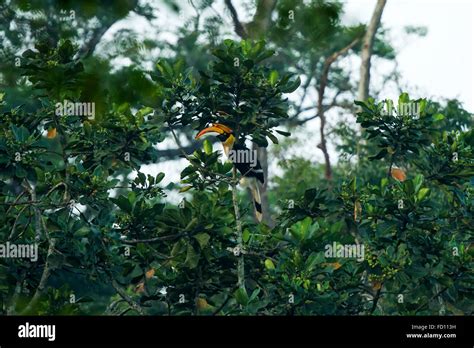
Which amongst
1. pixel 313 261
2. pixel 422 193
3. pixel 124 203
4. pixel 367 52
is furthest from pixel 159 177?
pixel 367 52

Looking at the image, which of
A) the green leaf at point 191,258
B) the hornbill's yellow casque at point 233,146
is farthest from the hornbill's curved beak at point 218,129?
the green leaf at point 191,258

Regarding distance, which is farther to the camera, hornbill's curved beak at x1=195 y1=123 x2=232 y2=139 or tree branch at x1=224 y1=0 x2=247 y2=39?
tree branch at x1=224 y1=0 x2=247 y2=39

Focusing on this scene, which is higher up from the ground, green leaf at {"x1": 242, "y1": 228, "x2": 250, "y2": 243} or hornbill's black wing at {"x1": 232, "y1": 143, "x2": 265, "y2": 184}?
hornbill's black wing at {"x1": 232, "y1": 143, "x2": 265, "y2": 184}

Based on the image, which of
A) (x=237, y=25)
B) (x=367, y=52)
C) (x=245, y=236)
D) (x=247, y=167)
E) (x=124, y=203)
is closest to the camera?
(x=124, y=203)

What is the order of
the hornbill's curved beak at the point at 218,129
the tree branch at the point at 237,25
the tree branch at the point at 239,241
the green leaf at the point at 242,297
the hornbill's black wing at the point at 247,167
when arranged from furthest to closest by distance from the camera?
the tree branch at the point at 237,25
the hornbill's black wing at the point at 247,167
the hornbill's curved beak at the point at 218,129
the tree branch at the point at 239,241
the green leaf at the point at 242,297

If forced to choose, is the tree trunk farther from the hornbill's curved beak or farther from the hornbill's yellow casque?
the hornbill's curved beak

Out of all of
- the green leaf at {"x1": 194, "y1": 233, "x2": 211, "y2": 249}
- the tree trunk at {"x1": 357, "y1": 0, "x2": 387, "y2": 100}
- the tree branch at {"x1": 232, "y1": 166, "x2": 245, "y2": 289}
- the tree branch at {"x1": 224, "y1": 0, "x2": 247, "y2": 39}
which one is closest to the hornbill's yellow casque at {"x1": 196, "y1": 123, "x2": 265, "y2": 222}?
the tree branch at {"x1": 232, "y1": 166, "x2": 245, "y2": 289}

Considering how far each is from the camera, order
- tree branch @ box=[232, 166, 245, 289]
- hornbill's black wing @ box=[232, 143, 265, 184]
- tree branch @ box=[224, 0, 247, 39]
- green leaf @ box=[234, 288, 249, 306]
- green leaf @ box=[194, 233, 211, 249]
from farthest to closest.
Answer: tree branch @ box=[224, 0, 247, 39], hornbill's black wing @ box=[232, 143, 265, 184], tree branch @ box=[232, 166, 245, 289], green leaf @ box=[194, 233, 211, 249], green leaf @ box=[234, 288, 249, 306]

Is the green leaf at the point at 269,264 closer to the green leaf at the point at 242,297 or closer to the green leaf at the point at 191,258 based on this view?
the green leaf at the point at 242,297

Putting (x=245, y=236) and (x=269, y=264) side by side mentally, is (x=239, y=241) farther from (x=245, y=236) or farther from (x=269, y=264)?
(x=269, y=264)

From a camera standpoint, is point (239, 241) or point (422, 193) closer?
point (422, 193)

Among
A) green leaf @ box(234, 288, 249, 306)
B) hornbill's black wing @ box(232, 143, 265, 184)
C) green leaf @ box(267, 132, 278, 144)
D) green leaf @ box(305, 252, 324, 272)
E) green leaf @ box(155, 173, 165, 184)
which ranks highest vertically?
green leaf @ box(267, 132, 278, 144)
